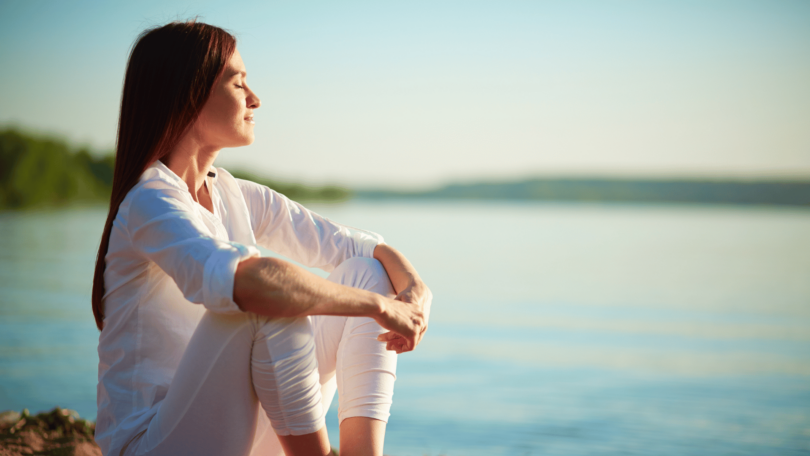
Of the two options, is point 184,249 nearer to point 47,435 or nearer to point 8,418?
point 47,435

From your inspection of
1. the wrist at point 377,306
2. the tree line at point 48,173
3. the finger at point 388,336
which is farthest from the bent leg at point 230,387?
the tree line at point 48,173

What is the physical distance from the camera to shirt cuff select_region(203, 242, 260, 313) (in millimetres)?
1096

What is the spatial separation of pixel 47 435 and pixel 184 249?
1622 millimetres

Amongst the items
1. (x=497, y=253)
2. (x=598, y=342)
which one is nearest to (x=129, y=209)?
(x=598, y=342)


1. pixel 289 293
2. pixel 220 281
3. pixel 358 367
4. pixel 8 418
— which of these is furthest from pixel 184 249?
pixel 8 418

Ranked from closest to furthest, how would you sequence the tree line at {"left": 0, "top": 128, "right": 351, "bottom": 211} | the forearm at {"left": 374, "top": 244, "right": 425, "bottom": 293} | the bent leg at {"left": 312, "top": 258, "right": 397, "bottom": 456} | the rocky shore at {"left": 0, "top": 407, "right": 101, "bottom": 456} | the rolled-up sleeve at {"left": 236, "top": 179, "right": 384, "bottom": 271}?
1. the bent leg at {"left": 312, "top": 258, "right": 397, "bottom": 456}
2. the forearm at {"left": 374, "top": 244, "right": 425, "bottom": 293}
3. the rolled-up sleeve at {"left": 236, "top": 179, "right": 384, "bottom": 271}
4. the rocky shore at {"left": 0, "top": 407, "right": 101, "bottom": 456}
5. the tree line at {"left": 0, "top": 128, "right": 351, "bottom": 211}

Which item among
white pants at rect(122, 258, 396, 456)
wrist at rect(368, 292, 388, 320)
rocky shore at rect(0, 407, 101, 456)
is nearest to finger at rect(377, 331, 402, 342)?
wrist at rect(368, 292, 388, 320)

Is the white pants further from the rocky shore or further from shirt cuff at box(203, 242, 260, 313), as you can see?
the rocky shore

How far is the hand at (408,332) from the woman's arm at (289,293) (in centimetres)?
15

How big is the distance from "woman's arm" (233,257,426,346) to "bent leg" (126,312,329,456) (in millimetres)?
44

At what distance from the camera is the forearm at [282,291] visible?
1.12 m

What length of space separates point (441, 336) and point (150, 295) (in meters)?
4.66

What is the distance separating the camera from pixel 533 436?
3268 millimetres

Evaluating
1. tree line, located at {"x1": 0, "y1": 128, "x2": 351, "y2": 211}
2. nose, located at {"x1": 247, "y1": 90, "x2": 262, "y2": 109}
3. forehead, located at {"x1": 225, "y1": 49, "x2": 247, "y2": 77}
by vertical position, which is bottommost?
nose, located at {"x1": 247, "y1": 90, "x2": 262, "y2": 109}
